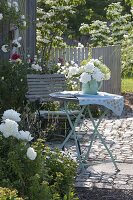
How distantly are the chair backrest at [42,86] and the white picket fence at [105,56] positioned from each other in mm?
4627

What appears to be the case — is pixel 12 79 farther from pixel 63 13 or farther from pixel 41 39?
pixel 63 13

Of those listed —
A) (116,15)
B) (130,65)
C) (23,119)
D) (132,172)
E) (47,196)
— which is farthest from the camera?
(116,15)

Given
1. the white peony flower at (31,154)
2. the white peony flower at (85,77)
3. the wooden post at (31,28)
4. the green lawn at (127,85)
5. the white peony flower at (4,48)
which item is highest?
the wooden post at (31,28)

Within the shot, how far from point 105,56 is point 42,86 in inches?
257

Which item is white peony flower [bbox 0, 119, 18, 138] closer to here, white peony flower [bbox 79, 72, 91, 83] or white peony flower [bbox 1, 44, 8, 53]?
white peony flower [bbox 79, 72, 91, 83]

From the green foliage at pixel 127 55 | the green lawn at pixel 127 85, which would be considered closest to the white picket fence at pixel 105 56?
the green foliage at pixel 127 55

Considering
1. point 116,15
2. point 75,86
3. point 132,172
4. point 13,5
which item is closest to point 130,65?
→ point 116,15

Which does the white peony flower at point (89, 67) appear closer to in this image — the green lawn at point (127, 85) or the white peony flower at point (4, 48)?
the white peony flower at point (4, 48)

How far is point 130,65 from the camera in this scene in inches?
655

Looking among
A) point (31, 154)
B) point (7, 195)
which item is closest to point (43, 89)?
→ point (31, 154)

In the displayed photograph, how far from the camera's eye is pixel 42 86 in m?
9.02

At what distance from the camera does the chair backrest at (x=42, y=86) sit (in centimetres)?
895

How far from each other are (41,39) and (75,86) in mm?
4090

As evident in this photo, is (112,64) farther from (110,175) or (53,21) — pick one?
(110,175)
